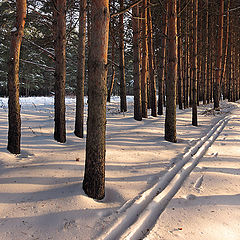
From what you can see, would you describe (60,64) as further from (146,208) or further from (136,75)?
(136,75)

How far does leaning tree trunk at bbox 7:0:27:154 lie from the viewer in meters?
4.69

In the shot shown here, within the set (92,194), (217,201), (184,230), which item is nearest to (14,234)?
(92,194)

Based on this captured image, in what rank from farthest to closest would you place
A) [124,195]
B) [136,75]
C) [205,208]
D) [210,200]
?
1. [136,75]
2. [124,195]
3. [210,200]
4. [205,208]

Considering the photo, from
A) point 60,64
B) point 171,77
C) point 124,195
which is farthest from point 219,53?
point 124,195

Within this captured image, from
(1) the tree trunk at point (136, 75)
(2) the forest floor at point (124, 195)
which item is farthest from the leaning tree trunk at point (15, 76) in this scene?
(1) the tree trunk at point (136, 75)

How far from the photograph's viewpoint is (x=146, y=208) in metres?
2.98

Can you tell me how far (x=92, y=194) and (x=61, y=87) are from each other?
3.90 meters

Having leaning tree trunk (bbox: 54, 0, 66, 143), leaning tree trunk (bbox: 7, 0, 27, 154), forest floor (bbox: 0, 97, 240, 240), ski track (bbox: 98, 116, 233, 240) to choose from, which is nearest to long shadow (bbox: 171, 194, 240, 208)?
forest floor (bbox: 0, 97, 240, 240)

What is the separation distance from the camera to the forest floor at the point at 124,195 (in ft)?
8.21

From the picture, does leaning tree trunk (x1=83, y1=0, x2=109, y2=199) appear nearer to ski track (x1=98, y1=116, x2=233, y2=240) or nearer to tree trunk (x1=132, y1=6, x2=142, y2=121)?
ski track (x1=98, y1=116, x2=233, y2=240)

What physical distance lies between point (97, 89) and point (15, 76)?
2815mm

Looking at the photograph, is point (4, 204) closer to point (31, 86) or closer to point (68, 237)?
point (68, 237)

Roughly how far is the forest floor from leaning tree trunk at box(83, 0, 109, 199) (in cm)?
49

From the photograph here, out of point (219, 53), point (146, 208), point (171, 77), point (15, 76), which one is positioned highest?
point (219, 53)
